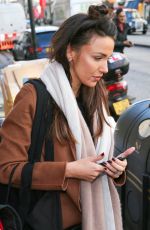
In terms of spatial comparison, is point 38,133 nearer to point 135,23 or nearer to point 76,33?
point 76,33

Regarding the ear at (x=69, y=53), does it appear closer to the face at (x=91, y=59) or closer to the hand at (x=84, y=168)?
the face at (x=91, y=59)

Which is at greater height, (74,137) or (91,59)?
(91,59)

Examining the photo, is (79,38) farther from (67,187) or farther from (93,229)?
(93,229)

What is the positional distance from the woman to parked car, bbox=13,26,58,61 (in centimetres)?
936

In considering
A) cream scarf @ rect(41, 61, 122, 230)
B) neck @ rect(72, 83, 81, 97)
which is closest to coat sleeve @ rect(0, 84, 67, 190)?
cream scarf @ rect(41, 61, 122, 230)

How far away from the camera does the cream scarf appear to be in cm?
162

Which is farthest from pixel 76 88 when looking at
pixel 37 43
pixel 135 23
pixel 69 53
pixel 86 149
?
pixel 135 23

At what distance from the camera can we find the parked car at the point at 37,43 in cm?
1163

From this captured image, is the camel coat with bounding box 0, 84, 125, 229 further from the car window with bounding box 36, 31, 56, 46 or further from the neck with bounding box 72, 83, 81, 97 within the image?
the car window with bounding box 36, 31, 56, 46

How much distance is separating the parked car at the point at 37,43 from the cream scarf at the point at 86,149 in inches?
369

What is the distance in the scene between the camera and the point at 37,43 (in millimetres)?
11336

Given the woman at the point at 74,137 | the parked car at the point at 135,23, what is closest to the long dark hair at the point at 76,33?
the woman at the point at 74,137

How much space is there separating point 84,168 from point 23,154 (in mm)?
237

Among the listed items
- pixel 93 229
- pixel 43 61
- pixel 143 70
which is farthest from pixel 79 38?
pixel 143 70
